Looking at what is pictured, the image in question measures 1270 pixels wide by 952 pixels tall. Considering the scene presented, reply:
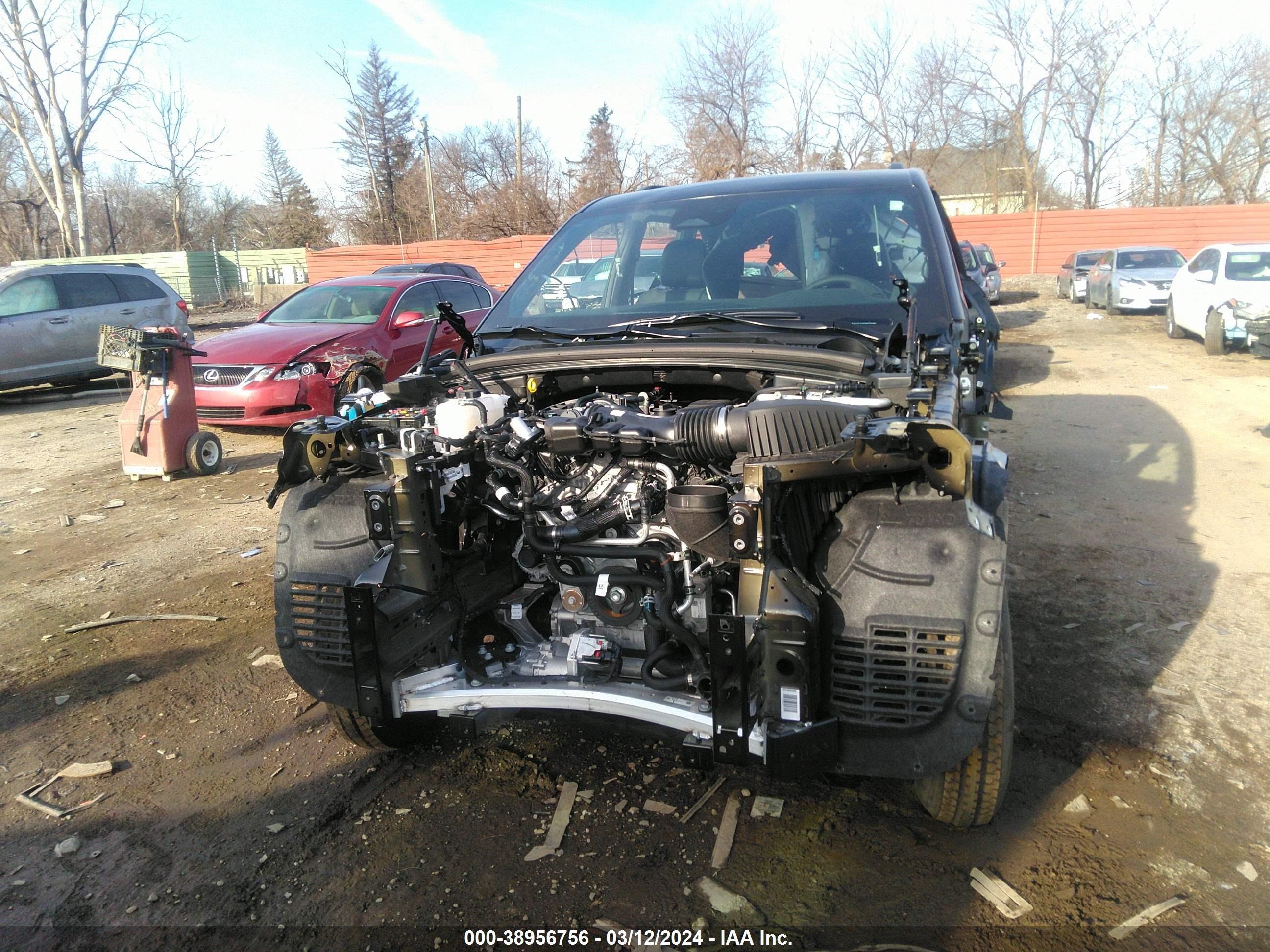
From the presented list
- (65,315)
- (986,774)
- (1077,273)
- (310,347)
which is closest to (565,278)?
(986,774)

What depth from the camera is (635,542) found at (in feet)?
8.98

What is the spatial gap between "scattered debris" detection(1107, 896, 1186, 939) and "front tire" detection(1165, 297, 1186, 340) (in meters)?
14.9

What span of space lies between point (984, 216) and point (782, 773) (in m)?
26.6

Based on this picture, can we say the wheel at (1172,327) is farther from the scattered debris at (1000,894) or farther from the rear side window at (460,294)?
the scattered debris at (1000,894)

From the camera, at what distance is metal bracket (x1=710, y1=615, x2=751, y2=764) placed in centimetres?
223

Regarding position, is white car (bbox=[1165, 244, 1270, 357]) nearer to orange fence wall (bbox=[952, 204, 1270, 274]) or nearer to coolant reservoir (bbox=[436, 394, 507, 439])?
orange fence wall (bbox=[952, 204, 1270, 274])

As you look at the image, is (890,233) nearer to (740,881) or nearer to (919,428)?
(919,428)

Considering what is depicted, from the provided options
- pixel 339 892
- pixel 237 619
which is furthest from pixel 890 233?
pixel 237 619

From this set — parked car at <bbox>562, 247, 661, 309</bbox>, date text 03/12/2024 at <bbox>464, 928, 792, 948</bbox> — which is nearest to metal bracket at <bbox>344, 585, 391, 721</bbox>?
date text 03/12/2024 at <bbox>464, 928, 792, 948</bbox>

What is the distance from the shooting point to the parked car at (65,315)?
11312mm

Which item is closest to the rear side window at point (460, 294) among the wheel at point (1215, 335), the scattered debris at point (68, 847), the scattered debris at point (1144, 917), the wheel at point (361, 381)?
the wheel at point (361, 381)

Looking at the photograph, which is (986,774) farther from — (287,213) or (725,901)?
(287,213)

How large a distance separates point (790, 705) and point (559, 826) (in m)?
0.99

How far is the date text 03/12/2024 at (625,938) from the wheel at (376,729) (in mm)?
929
